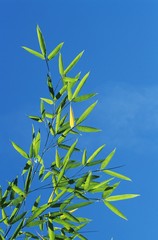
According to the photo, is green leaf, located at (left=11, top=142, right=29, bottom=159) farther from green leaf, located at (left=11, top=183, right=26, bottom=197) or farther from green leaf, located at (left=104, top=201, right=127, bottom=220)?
green leaf, located at (left=104, top=201, right=127, bottom=220)

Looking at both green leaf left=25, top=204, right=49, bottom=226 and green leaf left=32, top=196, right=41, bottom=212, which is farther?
green leaf left=32, top=196, right=41, bottom=212

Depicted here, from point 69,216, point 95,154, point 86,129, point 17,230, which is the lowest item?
point 17,230

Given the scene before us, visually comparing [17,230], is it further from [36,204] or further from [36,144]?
[36,144]

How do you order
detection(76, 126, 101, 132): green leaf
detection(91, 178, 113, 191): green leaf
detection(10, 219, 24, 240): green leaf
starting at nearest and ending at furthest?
detection(10, 219, 24, 240): green leaf
detection(91, 178, 113, 191): green leaf
detection(76, 126, 101, 132): green leaf

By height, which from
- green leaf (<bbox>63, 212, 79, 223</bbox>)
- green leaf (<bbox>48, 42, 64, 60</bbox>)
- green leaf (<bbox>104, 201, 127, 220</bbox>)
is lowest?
green leaf (<bbox>63, 212, 79, 223</bbox>)

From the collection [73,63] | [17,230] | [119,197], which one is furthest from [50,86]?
[17,230]

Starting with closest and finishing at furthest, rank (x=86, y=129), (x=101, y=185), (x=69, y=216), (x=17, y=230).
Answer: (x=17, y=230)
(x=69, y=216)
(x=101, y=185)
(x=86, y=129)

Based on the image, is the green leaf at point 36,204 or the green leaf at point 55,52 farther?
the green leaf at point 55,52

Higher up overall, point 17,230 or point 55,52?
point 55,52

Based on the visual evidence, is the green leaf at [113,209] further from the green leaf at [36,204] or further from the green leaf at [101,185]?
the green leaf at [36,204]

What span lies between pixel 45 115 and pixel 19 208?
695 millimetres

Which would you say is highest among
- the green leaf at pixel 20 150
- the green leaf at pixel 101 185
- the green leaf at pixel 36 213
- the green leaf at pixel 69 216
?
the green leaf at pixel 101 185

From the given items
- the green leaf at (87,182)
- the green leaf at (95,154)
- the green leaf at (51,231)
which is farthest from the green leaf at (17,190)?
the green leaf at (95,154)

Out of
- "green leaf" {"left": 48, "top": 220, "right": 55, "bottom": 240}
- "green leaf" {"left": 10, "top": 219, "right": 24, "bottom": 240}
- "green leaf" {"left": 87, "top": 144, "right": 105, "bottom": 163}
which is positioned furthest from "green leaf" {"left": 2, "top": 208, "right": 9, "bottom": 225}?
"green leaf" {"left": 87, "top": 144, "right": 105, "bottom": 163}
